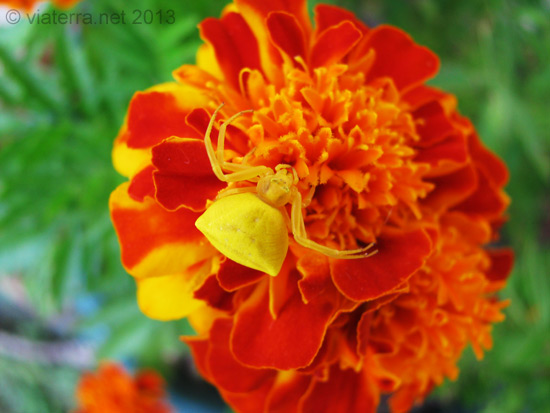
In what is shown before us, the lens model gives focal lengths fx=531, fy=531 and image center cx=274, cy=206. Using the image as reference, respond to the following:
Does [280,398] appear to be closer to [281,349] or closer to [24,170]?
[281,349]

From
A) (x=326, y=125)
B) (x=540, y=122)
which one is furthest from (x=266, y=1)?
(x=540, y=122)

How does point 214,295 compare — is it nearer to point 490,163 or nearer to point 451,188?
point 451,188

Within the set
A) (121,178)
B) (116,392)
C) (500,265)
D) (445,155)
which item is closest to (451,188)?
(445,155)

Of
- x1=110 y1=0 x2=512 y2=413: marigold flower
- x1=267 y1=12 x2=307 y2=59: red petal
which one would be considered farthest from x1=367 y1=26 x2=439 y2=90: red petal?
x1=267 y1=12 x2=307 y2=59: red petal

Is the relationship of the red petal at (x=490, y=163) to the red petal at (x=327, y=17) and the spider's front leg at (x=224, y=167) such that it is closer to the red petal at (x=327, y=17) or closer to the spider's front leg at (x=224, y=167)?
the red petal at (x=327, y=17)

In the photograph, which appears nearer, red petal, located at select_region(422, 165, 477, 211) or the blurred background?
red petal, located at select_region(422, 165, 477, 211)

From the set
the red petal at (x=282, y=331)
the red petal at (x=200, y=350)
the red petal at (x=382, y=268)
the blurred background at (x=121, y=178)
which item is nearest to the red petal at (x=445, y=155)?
the red petal at (x=382, y=268)

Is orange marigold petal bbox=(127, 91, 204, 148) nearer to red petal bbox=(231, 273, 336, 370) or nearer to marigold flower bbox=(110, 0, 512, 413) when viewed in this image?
marigold flower bbox=(110, 0, 512, 413)
